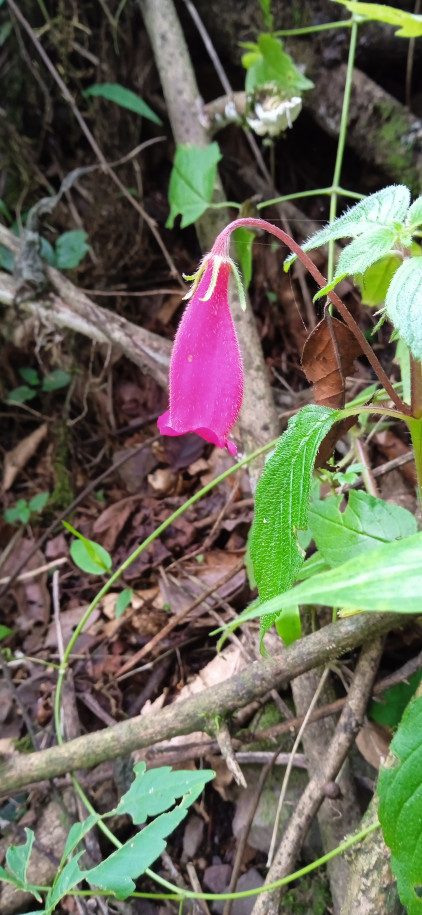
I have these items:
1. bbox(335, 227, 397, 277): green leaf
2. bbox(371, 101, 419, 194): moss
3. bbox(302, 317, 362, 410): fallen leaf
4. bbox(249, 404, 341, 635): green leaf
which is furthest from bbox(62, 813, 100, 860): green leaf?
bbox(371, 101, 419, 194): moss

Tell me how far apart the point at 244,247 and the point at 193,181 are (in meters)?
0.27

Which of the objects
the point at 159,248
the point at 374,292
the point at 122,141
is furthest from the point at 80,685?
the point at 122,141

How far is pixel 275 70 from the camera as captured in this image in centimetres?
143

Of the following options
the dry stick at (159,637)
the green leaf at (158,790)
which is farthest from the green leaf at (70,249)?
the green leaf at (158,790)

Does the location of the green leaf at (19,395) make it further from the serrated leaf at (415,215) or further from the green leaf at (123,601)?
the serrated leaf at (415,215)

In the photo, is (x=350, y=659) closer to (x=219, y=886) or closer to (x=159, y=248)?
(x=219, y=886)

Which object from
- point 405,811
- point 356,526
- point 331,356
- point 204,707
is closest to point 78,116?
point 331,356

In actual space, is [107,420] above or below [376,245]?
below

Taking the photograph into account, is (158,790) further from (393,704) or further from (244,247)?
(244,247)

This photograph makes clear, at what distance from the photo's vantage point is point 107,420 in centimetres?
185

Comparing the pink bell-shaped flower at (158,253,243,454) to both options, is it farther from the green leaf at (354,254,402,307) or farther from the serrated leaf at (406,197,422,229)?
the green leaf at (354,254,402,307)

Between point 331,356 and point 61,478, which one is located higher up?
point 331,356

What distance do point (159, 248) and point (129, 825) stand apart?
161 cm

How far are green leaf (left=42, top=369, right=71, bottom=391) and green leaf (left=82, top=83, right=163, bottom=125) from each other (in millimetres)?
777
